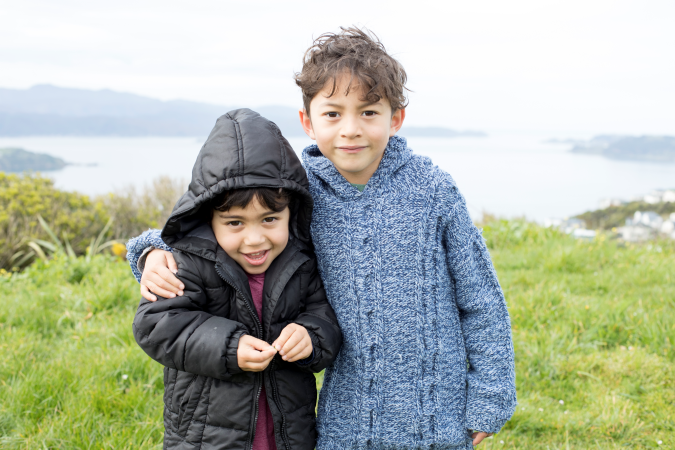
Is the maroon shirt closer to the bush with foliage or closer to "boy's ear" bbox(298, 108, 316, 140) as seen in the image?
"boy's ear" bbox(298, 108, 316, 140)

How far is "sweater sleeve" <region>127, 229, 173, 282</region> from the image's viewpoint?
71.7 inches

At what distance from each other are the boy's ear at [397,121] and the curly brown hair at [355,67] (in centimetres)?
3

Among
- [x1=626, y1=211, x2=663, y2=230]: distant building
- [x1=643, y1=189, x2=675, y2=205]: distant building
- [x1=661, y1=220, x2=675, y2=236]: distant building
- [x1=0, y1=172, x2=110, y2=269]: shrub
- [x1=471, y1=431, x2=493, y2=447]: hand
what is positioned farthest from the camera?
[x1=643, y1=189, x2=675, y2=205]: distant building

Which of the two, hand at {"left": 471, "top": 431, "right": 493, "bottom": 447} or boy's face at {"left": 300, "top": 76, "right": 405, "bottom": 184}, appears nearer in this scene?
boy's face at {"left": 300, "top": 76, "right": 405, "bottom": 184}

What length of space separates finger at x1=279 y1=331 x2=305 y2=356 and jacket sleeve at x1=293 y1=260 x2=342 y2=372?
6 cm

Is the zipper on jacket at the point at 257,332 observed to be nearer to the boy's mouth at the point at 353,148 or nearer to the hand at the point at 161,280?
the hand at the point at 161,280

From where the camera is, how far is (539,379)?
3076 mm

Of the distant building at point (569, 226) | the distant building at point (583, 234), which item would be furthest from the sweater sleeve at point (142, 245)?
the distant building at point (569, 226)

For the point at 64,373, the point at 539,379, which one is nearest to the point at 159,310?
the point at 64,373

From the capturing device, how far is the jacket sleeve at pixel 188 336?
1.49m

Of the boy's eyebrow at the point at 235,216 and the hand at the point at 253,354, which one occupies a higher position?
the boy's eyebrow at the point at 235,216

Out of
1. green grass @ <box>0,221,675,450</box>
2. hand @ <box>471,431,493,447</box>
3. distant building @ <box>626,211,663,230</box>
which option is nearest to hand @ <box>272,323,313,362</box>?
hand @ <box>471,431,493,447</box>

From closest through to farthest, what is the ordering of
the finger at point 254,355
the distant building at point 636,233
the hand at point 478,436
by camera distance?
the finger at point 254,355
the hand at point 478,436
the distant building at point 636,233

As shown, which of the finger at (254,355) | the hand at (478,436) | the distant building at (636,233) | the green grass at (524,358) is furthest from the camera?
the distant building at (636,233)
